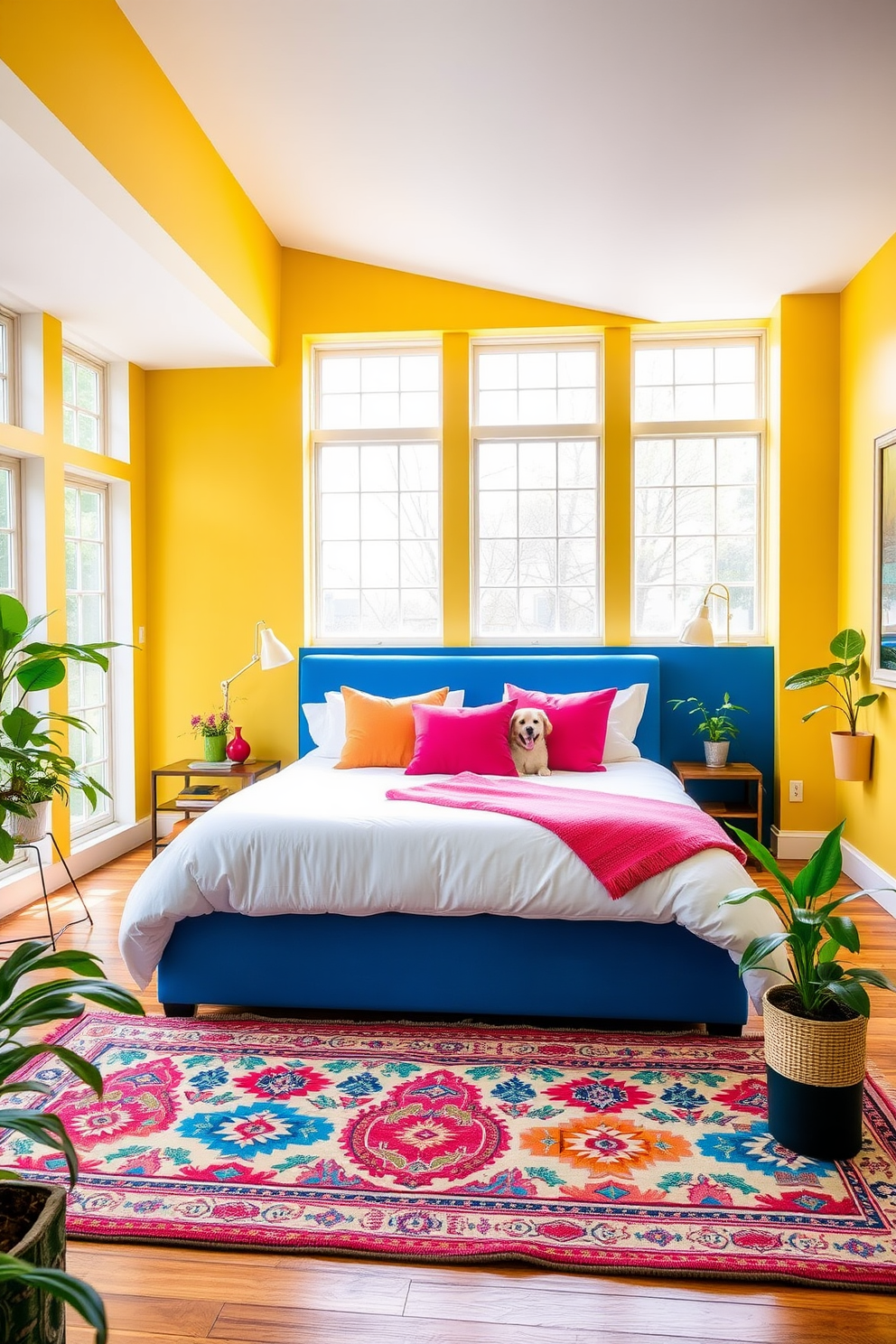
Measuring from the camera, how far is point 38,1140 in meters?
1.26

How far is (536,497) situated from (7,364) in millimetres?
2769

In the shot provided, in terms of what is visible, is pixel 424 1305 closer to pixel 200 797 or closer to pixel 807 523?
pixel 200 797

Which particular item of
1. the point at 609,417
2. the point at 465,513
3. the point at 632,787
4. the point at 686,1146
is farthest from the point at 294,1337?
the point at 609,417

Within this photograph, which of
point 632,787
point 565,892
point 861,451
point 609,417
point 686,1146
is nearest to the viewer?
point 686,1146

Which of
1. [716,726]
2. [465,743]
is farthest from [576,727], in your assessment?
[716,726]

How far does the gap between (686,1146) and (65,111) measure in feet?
11.3

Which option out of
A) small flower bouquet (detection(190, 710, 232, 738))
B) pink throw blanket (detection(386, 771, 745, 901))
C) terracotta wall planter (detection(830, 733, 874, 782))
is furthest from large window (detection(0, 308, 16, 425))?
terracotta wall planter (detection(830, 733, 874, 782))

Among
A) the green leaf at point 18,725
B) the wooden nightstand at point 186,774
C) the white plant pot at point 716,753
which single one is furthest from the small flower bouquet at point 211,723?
the white plant pot at point 716,753

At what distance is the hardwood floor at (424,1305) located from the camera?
1.66 meters

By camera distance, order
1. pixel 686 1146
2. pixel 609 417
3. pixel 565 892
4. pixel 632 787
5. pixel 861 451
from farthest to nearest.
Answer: pixel 609 417, pixel 861 451, pixel 632 787, pixel 565 892, pixel 686 1146

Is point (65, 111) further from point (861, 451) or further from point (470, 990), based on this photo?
point (861, 451)

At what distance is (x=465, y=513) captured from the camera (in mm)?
5152

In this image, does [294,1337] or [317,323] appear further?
[317,323]

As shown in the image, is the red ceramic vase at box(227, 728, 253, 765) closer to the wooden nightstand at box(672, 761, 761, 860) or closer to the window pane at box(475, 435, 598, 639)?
the window pane at box(475, 435, 598, 639)
